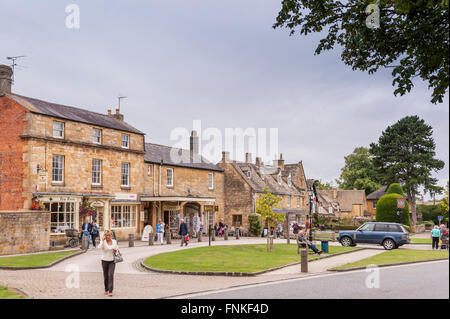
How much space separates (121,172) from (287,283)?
2385 centimetres

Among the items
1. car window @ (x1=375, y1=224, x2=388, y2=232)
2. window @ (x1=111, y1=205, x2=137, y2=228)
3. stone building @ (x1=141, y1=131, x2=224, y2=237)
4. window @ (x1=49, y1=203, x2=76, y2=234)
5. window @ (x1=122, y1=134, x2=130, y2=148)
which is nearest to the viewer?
car window @ (x1=375, y1=224, x2=388, y2=232)

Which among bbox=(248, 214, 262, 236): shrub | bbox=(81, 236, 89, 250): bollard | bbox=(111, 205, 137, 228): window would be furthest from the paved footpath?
bbox=(248, 214, 262, 236): shrub

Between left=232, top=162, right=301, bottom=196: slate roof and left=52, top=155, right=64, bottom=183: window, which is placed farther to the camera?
left=232, top=162, right=301, bottom=196: slate roof

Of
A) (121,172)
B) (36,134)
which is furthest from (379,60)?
(121,172)

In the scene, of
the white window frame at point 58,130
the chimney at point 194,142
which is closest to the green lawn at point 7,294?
the white window frame at point 58,130

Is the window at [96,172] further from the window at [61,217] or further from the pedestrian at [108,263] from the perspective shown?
the pedestrian at [108,263]

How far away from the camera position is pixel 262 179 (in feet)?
181

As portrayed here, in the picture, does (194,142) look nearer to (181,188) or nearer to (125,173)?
(181,188)

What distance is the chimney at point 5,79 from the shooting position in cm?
3091

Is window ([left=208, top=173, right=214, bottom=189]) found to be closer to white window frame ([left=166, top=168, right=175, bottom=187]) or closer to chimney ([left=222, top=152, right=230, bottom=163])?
chimney ([left=222, top=152, right=230, bottom=163])

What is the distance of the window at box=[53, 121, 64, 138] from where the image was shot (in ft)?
101

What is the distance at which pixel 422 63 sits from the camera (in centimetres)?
1023

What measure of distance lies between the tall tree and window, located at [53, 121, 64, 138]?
166 feet
